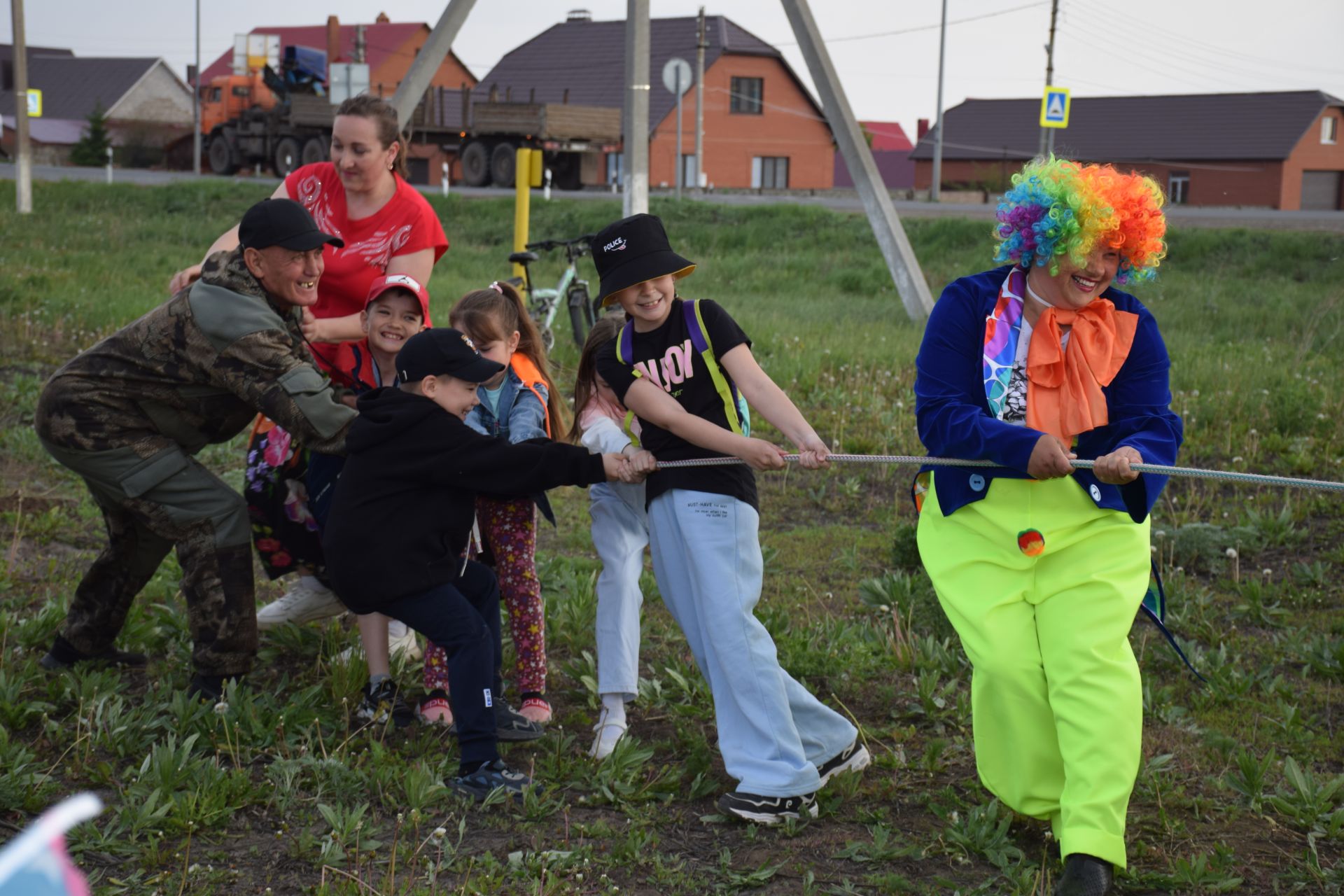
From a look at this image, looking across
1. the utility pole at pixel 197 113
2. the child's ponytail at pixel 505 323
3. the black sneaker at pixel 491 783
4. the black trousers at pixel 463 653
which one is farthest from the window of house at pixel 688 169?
the black sneaker at pixel 491 783

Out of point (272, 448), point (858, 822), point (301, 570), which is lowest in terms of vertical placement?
point (858, 822)

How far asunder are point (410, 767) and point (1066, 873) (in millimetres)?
1991

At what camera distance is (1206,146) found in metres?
50.5

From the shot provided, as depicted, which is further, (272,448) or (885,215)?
(885,215)

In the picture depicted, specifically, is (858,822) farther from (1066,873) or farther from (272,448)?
(272,448)

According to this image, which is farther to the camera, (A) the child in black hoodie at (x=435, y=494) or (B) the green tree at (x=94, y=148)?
(B) the green tree at (x=94, y=148)

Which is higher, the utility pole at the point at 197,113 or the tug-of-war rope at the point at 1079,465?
the utility pole at the point at 197,113

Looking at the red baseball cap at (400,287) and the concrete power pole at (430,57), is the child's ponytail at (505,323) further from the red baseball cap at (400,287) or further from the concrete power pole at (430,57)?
the concrete power pole at (430,57)

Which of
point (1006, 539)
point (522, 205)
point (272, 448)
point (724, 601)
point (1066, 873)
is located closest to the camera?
point (1066, 873)

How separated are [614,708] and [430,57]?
801cm

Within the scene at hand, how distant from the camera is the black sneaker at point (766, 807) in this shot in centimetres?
398

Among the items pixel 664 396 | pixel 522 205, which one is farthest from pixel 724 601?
pixel 522 205

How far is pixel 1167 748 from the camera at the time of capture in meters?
4.53

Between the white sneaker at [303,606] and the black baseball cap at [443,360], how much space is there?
5.31ft
